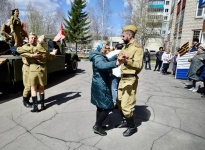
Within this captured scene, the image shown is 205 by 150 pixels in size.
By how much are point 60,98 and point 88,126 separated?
6.79 ft

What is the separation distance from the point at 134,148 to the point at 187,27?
21145 millimetres

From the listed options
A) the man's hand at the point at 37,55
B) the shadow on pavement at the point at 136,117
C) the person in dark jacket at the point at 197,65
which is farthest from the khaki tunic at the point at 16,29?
the person in dark jacket at the point at 197,65

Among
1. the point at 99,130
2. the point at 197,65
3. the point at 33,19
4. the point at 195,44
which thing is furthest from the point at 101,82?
the point at 33,19

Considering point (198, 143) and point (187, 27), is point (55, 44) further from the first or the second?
point (187, 27)

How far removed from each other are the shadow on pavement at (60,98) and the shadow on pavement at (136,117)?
1629 mm

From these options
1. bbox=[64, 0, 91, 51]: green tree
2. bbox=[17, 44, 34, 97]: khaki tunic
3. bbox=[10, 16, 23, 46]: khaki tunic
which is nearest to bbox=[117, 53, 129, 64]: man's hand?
bbox=[17, 44, 34, 97]: khaki tunic

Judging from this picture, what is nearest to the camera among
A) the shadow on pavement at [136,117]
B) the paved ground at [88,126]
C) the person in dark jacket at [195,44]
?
the paved ground at [88,126]

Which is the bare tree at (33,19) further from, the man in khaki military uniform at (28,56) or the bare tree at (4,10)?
the man in khaki military uniform at (28,56)

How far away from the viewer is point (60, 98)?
208 inches

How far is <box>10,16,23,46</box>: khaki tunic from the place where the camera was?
19.9ft

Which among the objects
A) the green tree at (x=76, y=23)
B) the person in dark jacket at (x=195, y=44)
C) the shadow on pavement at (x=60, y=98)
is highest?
the green tree at (x=76, y=23)

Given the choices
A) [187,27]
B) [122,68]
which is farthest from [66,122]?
[187,27]

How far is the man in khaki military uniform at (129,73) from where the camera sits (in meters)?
2.75

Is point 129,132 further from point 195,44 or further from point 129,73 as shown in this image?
point 195,44
